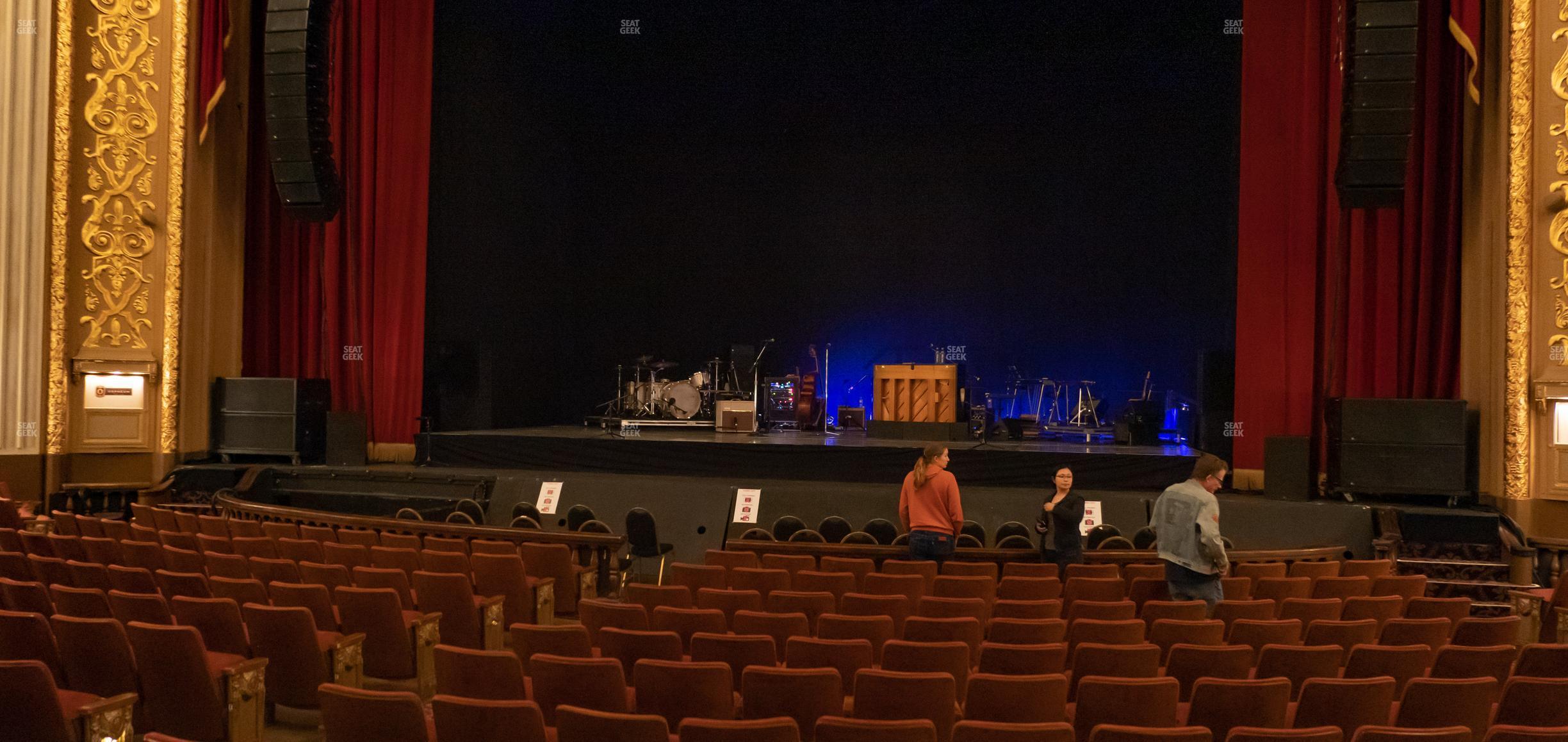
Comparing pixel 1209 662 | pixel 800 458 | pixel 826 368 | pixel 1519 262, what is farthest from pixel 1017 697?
pixel 826 368

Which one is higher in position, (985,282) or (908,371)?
(985,282)

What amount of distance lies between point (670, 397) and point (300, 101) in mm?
6285

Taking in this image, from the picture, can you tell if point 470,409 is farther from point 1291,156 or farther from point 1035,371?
point 1291,156

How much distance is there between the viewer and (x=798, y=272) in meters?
16.8

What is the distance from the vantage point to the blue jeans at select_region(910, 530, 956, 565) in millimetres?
7605

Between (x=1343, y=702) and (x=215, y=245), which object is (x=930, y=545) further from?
(x=215, y=245)

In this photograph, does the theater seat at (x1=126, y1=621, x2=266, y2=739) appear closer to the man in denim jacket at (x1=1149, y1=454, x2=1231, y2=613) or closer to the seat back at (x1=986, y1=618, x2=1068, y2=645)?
the seat back at (x1=986, y1=618, x2=1068, y2=645)

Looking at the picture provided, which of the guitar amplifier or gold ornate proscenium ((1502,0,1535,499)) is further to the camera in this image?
the guitar amplifier

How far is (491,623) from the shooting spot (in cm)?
590

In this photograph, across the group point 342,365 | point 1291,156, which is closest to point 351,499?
point 342,365

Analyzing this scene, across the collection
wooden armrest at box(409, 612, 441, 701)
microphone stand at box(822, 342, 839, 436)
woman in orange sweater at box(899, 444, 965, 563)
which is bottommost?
wooden armrest at box(409, 612, 441, 701)

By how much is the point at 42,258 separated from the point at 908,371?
9595mm

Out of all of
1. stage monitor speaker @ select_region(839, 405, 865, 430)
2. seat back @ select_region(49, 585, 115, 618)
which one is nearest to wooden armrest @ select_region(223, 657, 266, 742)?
seat back @ select_region(49, 585, 115, 618)

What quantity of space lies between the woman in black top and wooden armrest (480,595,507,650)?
3620mm
